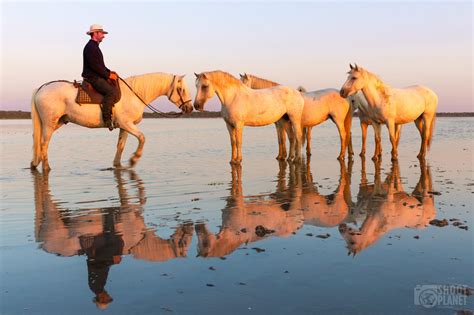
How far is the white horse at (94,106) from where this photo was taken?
36.4ft

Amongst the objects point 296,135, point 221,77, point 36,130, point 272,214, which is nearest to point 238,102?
point 221,77

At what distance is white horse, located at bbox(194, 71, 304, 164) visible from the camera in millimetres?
12359

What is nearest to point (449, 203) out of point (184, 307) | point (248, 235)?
point (248, 235)

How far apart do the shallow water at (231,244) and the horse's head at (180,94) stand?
297cm

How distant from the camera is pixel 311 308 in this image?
125 inches

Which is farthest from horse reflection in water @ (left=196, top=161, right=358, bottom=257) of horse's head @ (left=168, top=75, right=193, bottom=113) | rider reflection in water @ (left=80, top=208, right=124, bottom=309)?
horse's head @ (left=168, top=75, right=193, bottom=113)

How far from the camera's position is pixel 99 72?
10711 millimetres

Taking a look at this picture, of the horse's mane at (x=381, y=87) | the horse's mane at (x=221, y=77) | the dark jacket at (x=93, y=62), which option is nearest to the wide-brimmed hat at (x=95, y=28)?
the dark jacket at (x=93, y=62)

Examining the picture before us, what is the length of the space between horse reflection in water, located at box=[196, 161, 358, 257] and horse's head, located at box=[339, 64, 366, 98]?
4.90 meters

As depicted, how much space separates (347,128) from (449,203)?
27.3ft

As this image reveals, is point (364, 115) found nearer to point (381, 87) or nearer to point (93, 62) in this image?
point (381, 87)

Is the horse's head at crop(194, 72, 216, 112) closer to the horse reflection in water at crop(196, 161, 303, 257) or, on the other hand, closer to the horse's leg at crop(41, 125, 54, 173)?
the horse's leg at crop(41, 125, 54, 173)

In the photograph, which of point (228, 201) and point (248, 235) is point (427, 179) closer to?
point (228, 201)

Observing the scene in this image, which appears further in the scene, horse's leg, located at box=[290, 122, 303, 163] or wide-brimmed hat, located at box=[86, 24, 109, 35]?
horse's leg, located at box=[290, 122, 303, 163]
